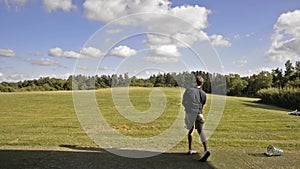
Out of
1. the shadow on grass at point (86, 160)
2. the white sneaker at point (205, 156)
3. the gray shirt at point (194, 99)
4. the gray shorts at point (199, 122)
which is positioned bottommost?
the shadow on grass at point (86, 160)

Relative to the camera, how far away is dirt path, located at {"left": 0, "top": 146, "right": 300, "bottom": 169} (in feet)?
23.4

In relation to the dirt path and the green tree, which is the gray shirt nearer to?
the dirt path

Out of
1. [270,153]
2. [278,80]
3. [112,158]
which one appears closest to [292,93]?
[270,153]

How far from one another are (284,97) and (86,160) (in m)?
37.5

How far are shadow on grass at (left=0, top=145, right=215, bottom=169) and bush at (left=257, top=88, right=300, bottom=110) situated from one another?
108 ft

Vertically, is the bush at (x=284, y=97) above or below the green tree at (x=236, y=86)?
below

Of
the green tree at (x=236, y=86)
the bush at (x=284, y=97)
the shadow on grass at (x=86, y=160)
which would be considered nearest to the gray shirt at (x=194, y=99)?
the shadow on grass at (x=86, y=160)

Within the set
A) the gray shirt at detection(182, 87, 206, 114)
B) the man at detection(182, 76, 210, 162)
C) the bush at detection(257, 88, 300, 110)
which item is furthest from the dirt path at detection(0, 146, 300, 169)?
the bush at detection(257, 88, 300, 110)

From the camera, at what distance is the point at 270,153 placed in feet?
27.0

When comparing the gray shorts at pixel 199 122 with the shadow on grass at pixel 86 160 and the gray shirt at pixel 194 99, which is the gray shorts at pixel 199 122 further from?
the shadow on grass at pixel 86 160

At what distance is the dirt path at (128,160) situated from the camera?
7141 mm

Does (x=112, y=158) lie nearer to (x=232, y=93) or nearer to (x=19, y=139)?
(x=19, y=139)

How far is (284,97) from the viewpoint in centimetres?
4003

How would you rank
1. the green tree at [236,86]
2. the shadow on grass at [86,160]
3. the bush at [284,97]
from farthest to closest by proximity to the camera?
the green tree at [236,86] < the bush at [284,97] < the shadow on grass at [86,160]
